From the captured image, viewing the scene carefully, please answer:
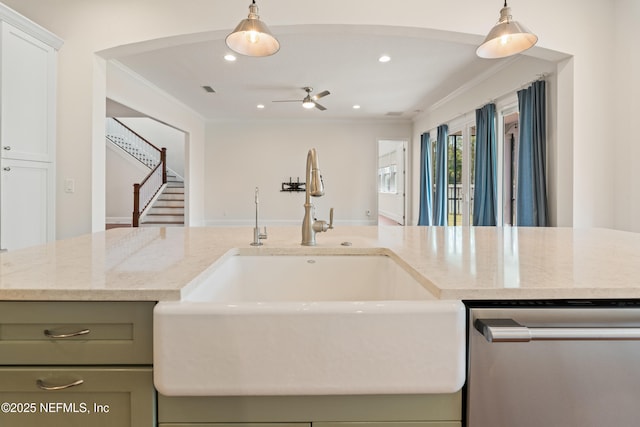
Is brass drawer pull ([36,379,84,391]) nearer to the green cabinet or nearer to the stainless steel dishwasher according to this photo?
the green cabinet

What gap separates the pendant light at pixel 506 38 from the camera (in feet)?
6.66

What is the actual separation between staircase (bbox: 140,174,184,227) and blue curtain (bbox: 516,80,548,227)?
7.45 meters

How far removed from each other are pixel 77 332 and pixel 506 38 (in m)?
2.57

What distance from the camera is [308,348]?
29.1 inches

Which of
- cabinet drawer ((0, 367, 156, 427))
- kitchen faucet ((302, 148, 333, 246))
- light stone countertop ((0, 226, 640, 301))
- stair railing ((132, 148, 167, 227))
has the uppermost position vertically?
stair railing ((132, 148, 167, 227))

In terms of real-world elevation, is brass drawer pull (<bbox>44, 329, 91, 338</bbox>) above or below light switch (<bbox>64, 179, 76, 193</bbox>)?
below

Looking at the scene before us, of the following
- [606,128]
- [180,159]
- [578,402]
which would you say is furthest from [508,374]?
[180,159]

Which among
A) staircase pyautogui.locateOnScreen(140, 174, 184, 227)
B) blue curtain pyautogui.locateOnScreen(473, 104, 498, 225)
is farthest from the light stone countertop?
staircase pyautogui.locateOnScreen(140, 174, 184, 227)

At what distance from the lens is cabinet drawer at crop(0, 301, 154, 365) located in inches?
30.8

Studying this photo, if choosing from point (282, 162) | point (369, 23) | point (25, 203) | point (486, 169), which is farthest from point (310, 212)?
point (282, 162)

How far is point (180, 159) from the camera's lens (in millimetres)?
11828

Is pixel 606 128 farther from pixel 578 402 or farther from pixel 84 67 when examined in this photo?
pixel 84 67

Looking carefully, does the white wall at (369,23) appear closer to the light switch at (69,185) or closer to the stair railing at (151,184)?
the light switch at (69,185)

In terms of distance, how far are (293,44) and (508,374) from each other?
420 cm
